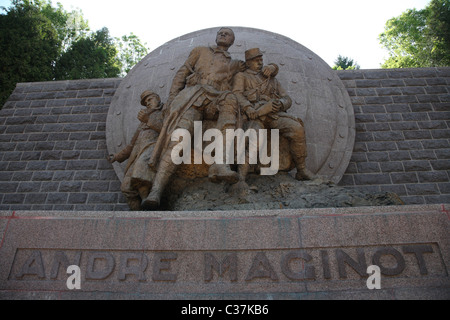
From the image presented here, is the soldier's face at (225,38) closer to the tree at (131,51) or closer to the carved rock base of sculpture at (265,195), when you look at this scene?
the carved rock base of sculpture at (265,195)

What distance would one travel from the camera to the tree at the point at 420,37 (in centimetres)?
1606

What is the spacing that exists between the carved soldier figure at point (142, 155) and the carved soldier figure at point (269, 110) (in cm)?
127

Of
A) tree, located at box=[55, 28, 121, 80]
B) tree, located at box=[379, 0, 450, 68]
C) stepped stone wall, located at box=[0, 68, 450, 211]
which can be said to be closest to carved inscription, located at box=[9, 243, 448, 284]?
stepped stone wall, located at box=[0, 68, 450, 211]

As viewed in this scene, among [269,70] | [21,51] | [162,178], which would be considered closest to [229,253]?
[162,178]

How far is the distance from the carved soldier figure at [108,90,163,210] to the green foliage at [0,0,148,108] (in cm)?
910

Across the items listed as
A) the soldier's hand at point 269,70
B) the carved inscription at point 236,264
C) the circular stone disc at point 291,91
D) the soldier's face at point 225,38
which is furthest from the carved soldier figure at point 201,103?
the circular stone disc at point 291,91

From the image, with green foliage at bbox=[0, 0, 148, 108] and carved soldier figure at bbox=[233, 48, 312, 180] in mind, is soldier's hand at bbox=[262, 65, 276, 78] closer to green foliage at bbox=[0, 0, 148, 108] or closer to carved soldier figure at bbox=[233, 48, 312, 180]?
carved soldier figure at bbox=[233, 48, 312, 180]

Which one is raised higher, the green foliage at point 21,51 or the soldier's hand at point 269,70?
the green foliage at point 21,51

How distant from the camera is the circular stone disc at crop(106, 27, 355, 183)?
7.40 m

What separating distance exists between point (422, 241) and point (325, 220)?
2.81ft
